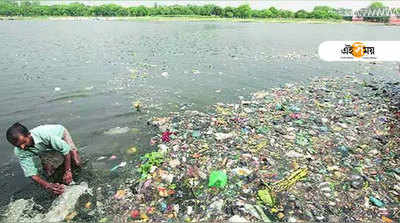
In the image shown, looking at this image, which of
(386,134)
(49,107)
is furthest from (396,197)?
(49,107)

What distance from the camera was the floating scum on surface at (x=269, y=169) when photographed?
11.7ft

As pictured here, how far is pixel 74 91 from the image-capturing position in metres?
9.05

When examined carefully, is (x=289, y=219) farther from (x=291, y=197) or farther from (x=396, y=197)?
(x=396, y=197)

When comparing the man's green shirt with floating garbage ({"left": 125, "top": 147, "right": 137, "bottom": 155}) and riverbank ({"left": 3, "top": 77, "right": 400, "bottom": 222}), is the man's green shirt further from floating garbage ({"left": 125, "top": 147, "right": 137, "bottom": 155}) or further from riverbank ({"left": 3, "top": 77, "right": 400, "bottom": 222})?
floating garbage ({"left": 125, "top": 147, "right": 137, "bottom": 155})

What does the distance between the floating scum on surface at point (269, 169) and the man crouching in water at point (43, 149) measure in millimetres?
982

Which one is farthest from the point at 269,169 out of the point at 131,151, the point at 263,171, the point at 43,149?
the point at 43,149

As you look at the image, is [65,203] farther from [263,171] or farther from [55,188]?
[263,171]

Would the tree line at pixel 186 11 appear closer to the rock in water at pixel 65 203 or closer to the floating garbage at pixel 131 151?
the floating garbage at pixel 131 151

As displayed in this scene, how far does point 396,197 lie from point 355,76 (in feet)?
31.6

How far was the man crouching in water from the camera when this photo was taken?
11.0 feet

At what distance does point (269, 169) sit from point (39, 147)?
3.95 meters

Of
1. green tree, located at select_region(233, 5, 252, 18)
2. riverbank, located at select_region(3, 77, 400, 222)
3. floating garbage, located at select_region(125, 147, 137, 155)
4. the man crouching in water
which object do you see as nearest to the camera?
the man crouching in water

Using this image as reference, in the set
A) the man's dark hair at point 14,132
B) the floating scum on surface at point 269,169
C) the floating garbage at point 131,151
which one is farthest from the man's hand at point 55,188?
the floating garbage at point 131,151

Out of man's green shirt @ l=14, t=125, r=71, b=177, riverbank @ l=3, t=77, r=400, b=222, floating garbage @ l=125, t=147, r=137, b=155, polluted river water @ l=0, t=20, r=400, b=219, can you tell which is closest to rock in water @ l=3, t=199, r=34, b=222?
polluted river water @ l=0, t=20, r=400, b=219
